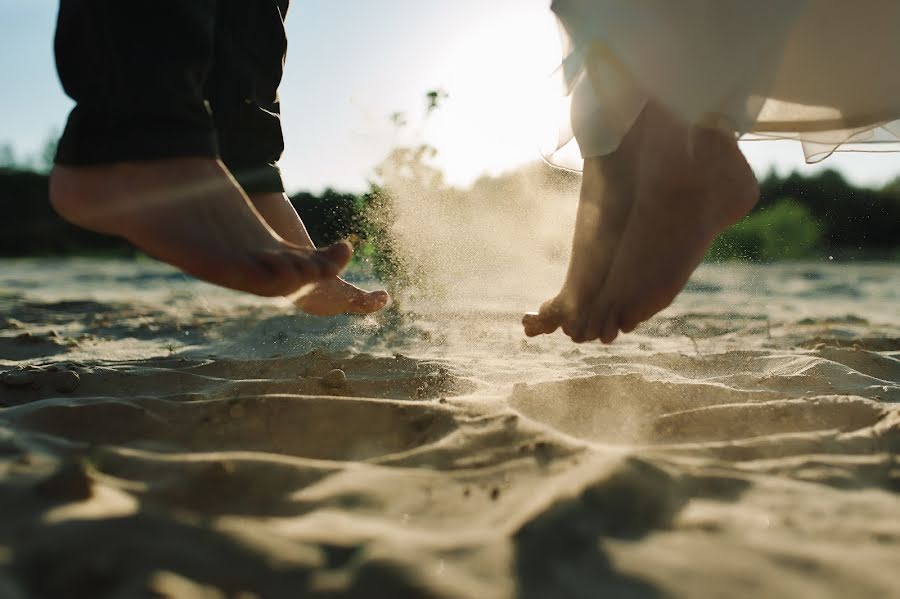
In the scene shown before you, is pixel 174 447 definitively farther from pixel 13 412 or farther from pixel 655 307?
pixel 655 307

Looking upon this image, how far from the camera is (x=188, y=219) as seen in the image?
4.38 ft

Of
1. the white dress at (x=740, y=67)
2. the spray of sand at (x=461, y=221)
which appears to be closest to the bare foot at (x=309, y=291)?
the white dress at (x=740, y=67)

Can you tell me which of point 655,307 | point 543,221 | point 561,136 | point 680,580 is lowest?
point 680,580

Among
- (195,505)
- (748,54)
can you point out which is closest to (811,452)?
(748,54)

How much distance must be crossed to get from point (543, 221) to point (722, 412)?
5.09 ft

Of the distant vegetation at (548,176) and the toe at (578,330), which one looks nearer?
the toe at (578,330)

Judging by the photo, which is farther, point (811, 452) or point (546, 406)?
point (546, 406)

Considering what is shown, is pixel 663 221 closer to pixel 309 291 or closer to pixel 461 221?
pixel 309 291

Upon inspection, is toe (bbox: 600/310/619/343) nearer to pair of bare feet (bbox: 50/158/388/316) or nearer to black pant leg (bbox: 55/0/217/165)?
pair of bare feet (bbox: 50/158/388/316)

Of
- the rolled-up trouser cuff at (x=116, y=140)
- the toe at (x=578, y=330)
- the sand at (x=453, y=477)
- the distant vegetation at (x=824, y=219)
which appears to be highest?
the distant vegetation at (x=824, y=219)

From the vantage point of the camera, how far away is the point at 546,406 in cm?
155

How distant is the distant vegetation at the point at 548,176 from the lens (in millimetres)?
3428

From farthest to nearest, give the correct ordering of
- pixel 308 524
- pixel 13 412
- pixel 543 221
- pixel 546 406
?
pixel 543 221, pixel 546 406, pixel 13 412, pixel 308 524

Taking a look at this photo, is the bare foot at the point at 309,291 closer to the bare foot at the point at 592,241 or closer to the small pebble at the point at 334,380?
the small pebble at the point at 334,380
